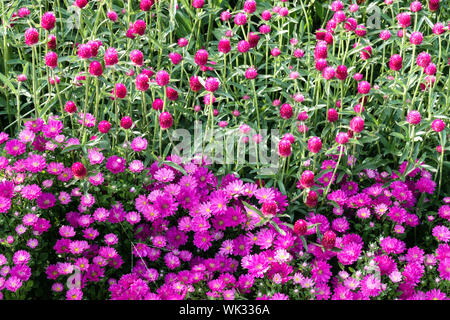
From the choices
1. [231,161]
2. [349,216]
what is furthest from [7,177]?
[349,216]

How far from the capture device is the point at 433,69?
8.64 feet

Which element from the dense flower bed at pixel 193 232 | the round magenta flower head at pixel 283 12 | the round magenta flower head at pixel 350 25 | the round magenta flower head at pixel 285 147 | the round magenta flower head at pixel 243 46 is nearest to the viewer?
the dense flower bed at pixel 193 232

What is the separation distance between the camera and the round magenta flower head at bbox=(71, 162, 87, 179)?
2.38m

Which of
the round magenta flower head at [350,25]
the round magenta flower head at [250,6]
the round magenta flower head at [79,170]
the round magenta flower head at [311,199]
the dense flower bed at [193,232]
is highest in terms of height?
the round magenta flower head at [250,6]

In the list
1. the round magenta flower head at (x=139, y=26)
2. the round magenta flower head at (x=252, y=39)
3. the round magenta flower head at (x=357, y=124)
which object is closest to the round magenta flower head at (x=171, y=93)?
the round magenta flower head at (x=139, y=26)

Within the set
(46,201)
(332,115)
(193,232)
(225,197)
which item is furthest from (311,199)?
(46,201)

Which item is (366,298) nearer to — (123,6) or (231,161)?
(231,161)

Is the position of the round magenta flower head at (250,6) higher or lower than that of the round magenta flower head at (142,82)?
higher

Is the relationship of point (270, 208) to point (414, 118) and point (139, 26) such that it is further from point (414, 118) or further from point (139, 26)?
point (139, 26)

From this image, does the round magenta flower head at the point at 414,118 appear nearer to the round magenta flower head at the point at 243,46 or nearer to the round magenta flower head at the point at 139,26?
the round magenta flower head at the point at 243,46

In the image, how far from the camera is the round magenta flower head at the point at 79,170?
2.38 m

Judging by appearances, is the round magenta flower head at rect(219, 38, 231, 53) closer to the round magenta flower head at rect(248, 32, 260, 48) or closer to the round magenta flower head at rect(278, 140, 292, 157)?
the round magenta flower head at rect(248, 32, 260, 48)

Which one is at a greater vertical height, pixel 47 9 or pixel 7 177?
pixel 47 9

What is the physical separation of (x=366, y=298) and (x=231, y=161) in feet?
3.02
